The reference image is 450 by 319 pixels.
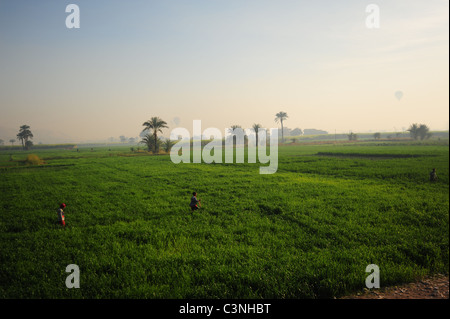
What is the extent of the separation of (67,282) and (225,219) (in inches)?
267

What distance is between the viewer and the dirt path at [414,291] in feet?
18.3

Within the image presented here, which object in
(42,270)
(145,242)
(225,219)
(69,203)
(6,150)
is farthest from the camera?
(6,150)

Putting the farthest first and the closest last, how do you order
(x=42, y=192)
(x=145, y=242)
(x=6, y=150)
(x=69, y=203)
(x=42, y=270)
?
1. (x=6, y=150)
2. (x=42, y=192)
3. (x=69, y=203)
4. (x=145, y=242)
5. (x=42, y=270)

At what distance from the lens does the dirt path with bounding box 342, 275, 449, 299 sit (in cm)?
559

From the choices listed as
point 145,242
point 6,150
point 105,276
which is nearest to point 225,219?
point 145,242

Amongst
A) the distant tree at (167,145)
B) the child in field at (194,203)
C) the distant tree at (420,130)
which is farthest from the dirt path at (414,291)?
the distant tree at (420,130)

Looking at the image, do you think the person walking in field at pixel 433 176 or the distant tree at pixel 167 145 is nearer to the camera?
the person walking in field at pixel 433 176

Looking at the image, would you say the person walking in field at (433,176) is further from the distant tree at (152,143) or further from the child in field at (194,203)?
the distant tree at (152,143)

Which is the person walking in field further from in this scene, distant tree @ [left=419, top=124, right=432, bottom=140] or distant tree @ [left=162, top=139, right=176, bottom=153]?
distant tree @ [left=419, top=124, right=432, bottom=140]

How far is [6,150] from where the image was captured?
205 feet

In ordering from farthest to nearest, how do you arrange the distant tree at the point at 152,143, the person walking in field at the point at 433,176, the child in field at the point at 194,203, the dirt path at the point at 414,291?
the distant tree at the point at 152,143
the person walking in field at the point at 433,176
the child in field at the point at 194,203
the dirt path at the point at 414,291

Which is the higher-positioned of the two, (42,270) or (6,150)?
(6,150)

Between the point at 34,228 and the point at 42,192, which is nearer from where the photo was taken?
the point at 34,228
